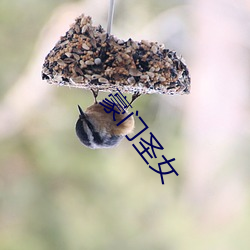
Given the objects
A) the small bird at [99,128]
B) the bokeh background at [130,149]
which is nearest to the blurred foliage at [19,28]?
the bokeh background at [130,149]

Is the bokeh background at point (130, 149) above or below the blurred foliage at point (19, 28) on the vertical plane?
below

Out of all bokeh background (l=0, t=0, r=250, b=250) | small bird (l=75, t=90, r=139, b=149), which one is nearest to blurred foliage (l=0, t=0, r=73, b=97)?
bokeh background (l=0, t=0, r=250, b=250)

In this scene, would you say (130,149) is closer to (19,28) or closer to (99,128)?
(19,28)

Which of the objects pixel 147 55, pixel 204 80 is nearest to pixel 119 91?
pixel 147 55

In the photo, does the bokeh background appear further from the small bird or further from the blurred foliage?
the small bird

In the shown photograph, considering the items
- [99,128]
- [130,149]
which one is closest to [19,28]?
[130,149]

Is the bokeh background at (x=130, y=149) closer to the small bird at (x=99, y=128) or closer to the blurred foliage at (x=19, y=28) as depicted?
the blurred foliage at (x=19, y=28)
